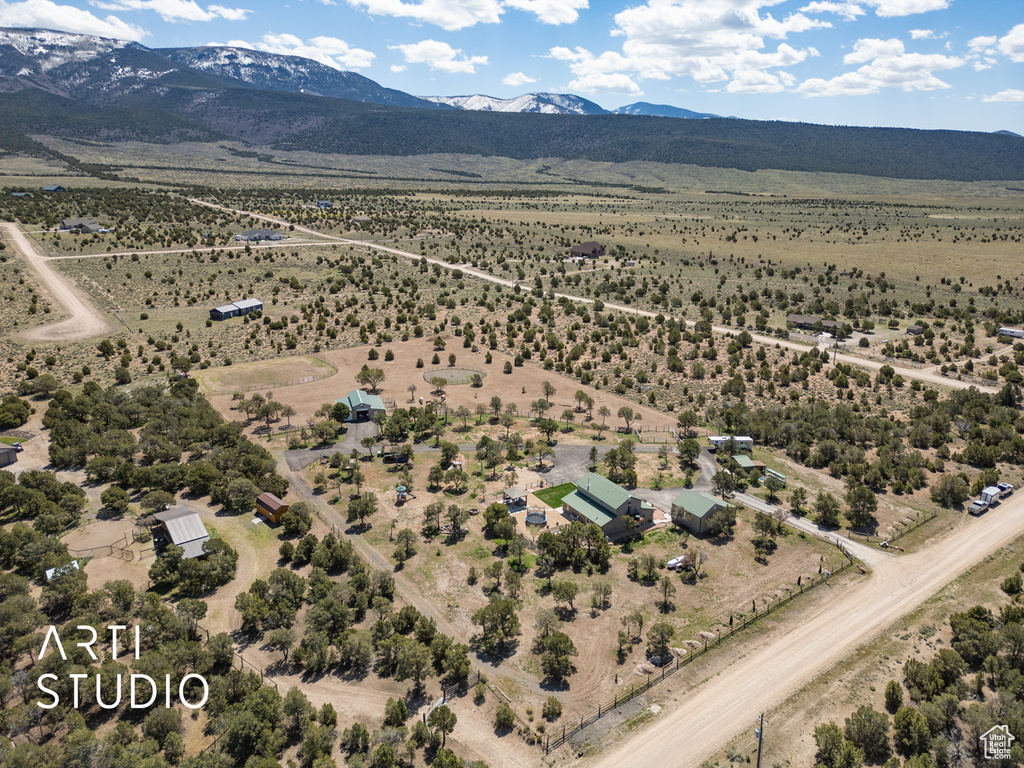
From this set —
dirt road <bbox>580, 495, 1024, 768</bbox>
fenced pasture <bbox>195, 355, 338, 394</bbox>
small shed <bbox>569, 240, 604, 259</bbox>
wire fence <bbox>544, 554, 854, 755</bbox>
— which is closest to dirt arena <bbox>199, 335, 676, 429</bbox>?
fenced pasture <bbox>195, 355, 338, 394</bbox>

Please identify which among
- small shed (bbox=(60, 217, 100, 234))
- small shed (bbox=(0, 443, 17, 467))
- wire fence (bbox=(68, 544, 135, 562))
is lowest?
wire fence (bbox=(68, 544, 135, 562))

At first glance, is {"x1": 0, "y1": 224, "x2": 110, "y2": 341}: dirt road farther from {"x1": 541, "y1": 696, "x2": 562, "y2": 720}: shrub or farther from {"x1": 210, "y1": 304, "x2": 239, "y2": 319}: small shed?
{"x1": 541, "y1": 696, "x2": 562, "y2": 720}: shrub

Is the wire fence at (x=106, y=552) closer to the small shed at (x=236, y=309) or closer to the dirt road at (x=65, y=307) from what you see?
the dirt road at (x=65, y=307)

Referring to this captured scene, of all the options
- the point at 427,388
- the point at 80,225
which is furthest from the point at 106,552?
the point at 80,225

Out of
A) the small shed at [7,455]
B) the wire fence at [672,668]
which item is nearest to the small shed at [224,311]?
the small shed at [7,455]

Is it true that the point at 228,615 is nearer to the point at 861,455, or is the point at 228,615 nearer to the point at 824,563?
the point at 824,563

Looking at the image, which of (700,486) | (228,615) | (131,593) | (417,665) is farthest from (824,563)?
(131,593)
